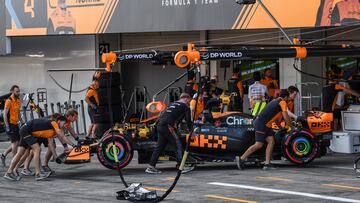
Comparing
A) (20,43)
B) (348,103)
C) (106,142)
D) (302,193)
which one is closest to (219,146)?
(106,142)

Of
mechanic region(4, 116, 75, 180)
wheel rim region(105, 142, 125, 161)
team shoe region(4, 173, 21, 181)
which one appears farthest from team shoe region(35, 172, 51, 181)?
wheel rim region(105, 142, 125, 161)

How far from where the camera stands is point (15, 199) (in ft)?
44.7

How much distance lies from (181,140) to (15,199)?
405 centimetres

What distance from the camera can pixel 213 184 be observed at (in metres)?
14.7

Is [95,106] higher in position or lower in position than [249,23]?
lower

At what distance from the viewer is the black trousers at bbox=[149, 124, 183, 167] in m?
16.2

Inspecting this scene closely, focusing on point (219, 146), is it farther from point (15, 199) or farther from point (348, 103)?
point (348, 103)

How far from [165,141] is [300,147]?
2.64 metres

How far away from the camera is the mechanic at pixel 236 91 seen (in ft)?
73.9

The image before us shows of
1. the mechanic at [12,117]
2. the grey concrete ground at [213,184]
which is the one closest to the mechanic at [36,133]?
the grey concrete ground at [213,184]

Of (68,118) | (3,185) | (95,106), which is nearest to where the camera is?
(3,185)

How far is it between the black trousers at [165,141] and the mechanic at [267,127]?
3.88ft

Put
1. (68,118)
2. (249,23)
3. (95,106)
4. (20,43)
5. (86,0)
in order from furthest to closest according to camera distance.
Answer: (20,43) → (86,0) → (95,106) → (249,23) → (68,118)

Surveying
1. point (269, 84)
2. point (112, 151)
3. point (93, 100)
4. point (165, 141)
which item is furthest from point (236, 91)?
point (112, 151)
